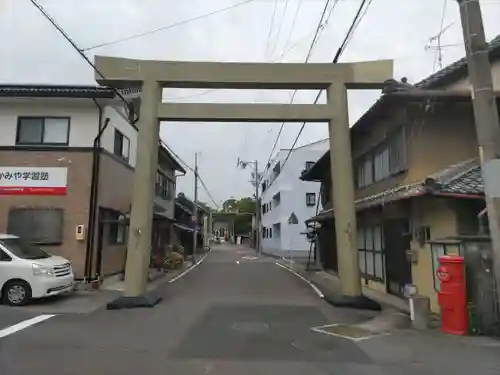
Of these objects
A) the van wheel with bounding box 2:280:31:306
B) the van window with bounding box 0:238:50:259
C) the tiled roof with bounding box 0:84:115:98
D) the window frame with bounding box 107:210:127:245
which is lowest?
the van wheel with bounding box 2:280:31:306

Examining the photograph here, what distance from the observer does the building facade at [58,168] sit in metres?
14.5

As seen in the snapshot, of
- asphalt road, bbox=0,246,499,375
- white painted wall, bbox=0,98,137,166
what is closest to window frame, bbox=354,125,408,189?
asphalt road, bbox=0,246,499,375

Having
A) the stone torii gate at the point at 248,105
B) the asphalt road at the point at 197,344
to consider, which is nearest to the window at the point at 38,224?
the stone torii gate at the point at 248,105

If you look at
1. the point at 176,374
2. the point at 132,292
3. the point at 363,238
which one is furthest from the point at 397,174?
the point at 176,374

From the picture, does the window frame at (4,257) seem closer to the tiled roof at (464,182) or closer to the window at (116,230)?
the window at (116,230)

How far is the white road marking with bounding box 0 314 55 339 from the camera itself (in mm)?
8078

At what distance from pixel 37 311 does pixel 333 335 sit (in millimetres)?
6931

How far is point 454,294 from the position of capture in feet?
25.8

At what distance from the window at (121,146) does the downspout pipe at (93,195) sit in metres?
1.87

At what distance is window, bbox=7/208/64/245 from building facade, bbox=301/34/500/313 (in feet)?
31.9

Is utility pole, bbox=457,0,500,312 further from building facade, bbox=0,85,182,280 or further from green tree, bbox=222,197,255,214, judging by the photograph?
green tree, bbox=222,197,255,214

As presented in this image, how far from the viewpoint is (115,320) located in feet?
30.8

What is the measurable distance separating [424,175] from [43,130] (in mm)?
12227

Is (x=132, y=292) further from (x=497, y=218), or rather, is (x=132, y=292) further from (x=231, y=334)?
(x=497, y=218)
